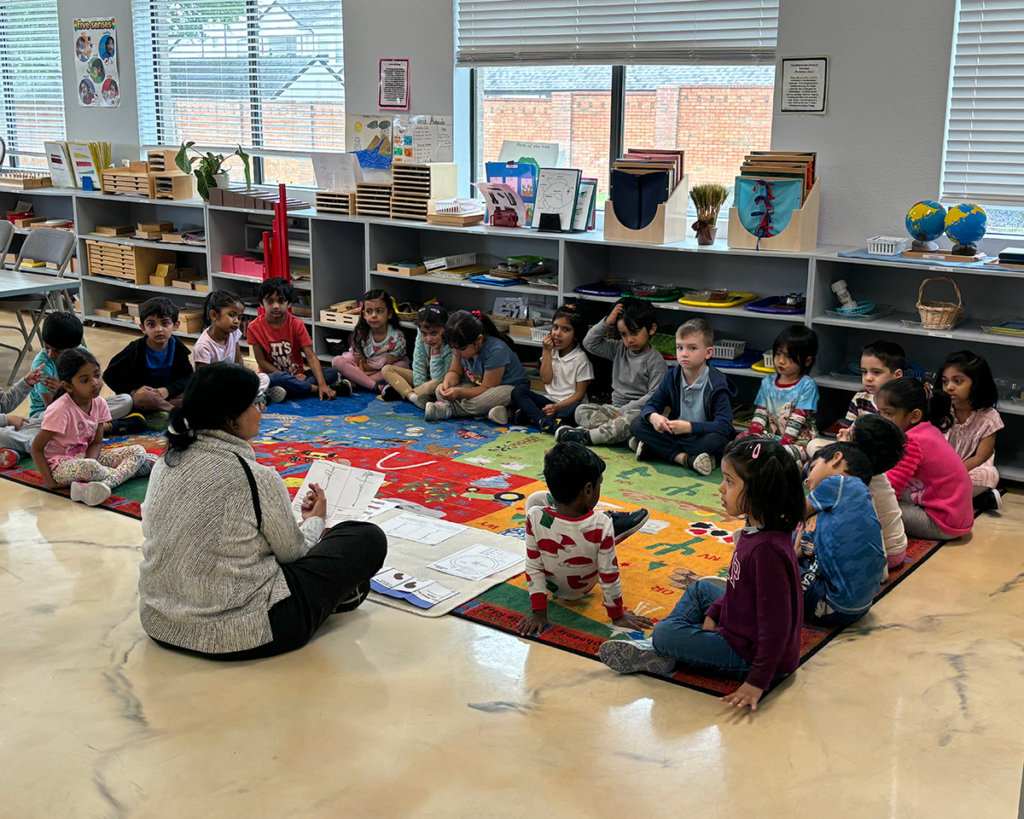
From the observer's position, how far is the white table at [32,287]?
547 cm

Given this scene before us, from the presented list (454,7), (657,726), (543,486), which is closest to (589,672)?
(657,726)

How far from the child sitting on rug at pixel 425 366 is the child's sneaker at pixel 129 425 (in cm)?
129

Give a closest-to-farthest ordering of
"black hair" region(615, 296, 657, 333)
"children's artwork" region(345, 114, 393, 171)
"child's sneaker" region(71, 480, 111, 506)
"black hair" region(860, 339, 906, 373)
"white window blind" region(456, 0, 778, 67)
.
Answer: "child's sneaker" region(71, 480, 111, 506)
"black hair" region(860, 339, 906, 373)
"black hair" region(615, 296, 657, 333)
"white window blind" region(456, 0, 778, 67)
"children's artwork" region(345, 114, 393, 171)

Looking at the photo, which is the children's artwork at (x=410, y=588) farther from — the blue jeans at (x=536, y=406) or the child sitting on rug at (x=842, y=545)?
the blue jeans at (x=536, y=406)

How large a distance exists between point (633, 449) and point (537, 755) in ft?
8.28

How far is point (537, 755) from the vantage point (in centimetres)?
238

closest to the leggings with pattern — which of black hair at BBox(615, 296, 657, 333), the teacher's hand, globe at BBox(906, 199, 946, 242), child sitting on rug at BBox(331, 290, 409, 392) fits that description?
the teacher's hand

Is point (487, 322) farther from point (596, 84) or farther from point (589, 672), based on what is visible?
point (589, 672)

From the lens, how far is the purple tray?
4.75m

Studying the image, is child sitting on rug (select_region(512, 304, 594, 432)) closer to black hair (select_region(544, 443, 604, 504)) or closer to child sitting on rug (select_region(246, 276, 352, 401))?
child sitting on rug (select_region(246, 276, 352, 401))

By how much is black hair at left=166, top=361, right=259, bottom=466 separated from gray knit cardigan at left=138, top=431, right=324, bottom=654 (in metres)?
0.03

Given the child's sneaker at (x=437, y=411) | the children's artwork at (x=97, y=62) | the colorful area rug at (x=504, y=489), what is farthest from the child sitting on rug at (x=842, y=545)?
the children's artwork at (x=97, y=62)

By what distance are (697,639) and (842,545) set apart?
1.82 feet

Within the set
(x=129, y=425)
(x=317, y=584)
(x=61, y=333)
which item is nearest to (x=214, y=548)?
(x=317, y=584)
